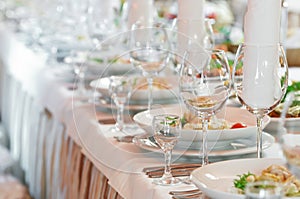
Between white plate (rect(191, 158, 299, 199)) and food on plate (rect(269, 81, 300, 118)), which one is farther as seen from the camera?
food on plate (rect(269, 81, 300, 118))

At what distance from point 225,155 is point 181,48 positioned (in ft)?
1.59

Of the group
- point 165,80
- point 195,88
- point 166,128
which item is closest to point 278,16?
point 195,88

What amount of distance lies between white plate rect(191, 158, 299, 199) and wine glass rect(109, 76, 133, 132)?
1.82 ft

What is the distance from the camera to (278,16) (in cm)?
156

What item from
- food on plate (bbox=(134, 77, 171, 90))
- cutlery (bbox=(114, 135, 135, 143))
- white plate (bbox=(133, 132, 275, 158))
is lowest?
cutlery (bbox=(114, 135, 135, 143))

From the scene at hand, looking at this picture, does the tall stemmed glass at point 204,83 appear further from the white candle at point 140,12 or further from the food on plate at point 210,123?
the white candle at point 140,12

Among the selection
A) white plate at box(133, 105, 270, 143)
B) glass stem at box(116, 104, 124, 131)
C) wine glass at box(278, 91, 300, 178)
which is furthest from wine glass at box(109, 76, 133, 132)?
wine glass at box(278, 91, 300, 178)

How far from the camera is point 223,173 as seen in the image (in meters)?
1.38

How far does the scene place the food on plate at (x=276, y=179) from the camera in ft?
3.93

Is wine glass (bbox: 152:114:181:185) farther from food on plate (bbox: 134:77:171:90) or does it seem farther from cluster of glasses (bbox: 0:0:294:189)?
food on plate (bbox: 134:77:171:90)

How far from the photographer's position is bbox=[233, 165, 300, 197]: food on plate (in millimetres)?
1199

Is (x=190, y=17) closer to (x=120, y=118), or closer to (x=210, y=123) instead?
(x=120, y=118)

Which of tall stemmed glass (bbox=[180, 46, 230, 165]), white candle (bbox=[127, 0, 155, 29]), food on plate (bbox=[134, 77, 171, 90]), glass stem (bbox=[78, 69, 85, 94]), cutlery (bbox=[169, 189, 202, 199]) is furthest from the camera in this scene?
white candle (bbox=[127, 0, 155, 29])

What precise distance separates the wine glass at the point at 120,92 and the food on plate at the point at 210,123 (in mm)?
295
